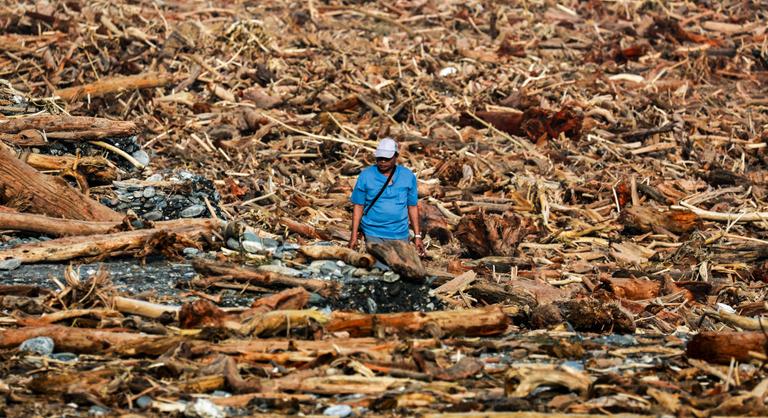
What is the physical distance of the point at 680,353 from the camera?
7465 mm

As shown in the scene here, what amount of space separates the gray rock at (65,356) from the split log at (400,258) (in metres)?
2.94

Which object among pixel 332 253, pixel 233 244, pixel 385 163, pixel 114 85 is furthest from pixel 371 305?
pixel 114 85

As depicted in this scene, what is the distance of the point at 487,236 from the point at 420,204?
162 centimetres

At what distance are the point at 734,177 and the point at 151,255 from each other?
8.50m

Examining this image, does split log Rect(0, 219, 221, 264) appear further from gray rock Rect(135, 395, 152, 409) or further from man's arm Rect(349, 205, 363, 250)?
gray rock Rect(135, 395, 152, 409)

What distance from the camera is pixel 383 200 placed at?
33.0 ft

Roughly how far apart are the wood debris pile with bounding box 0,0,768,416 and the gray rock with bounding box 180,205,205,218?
0.03 metres

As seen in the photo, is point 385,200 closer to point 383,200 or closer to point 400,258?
point 383,200

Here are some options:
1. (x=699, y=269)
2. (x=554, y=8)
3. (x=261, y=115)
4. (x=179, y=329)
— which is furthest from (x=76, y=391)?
(x=554, y=8)

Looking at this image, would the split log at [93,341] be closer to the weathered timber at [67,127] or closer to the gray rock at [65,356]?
the gray rock at [65,356]

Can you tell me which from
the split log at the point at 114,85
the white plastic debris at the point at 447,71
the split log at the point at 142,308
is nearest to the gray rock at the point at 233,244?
the split log at the point at 142,308

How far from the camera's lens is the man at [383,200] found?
10.0 m

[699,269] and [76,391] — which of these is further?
[699,269]

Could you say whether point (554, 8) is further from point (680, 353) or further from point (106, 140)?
point (680, 353)
